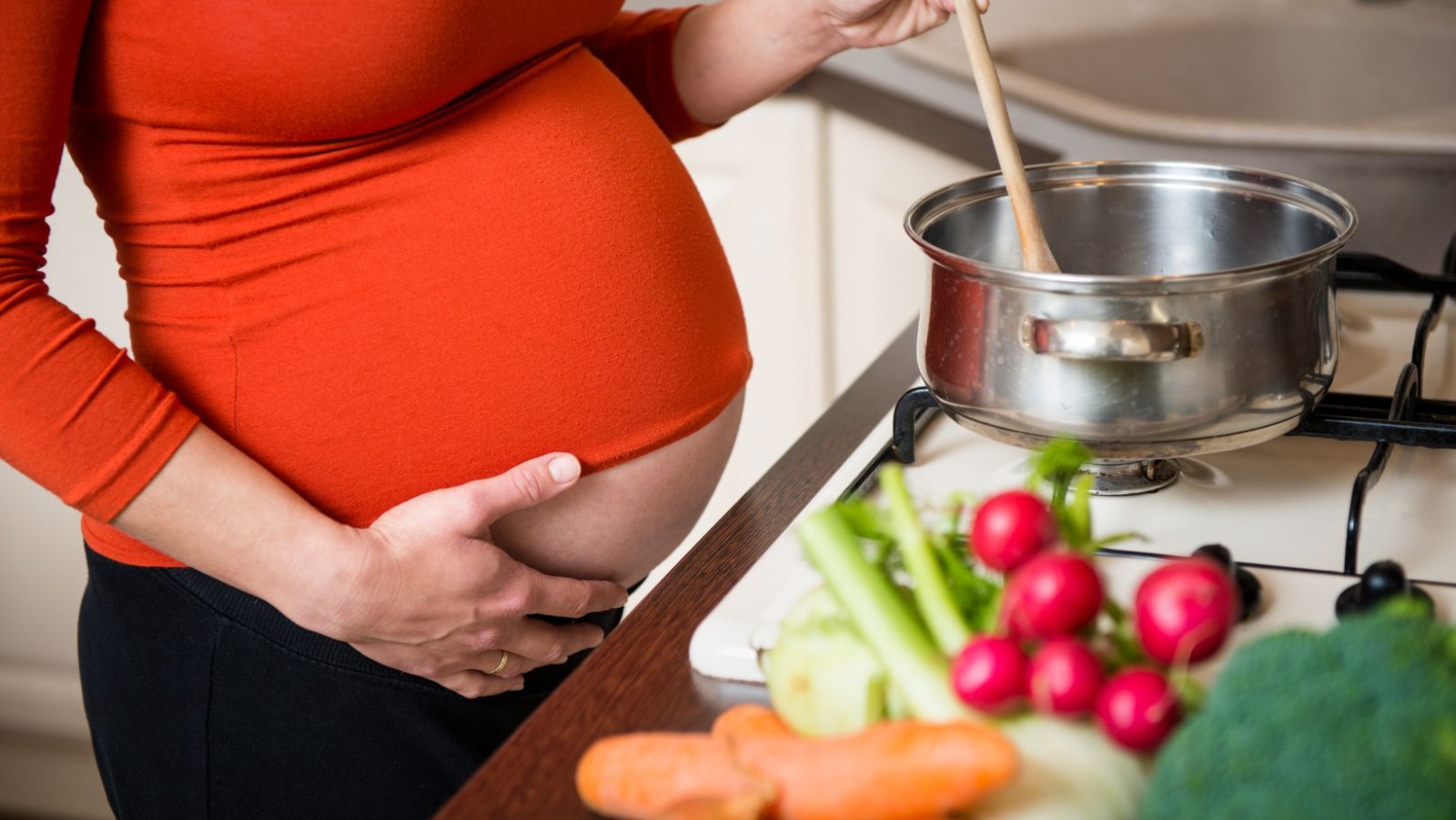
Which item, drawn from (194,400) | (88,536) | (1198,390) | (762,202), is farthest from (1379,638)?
(762,202)

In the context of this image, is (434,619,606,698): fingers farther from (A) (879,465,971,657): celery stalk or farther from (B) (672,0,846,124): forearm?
(B) (672,0,846,124): forearm

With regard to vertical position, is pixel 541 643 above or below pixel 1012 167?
below

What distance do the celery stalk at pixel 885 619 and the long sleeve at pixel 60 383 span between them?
352 millimetres

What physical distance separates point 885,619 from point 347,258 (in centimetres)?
39

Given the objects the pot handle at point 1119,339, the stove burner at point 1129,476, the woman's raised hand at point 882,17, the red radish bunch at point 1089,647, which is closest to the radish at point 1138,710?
the red radish bunch at point 1089,647

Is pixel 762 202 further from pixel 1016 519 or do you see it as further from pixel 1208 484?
pixel 1016 519

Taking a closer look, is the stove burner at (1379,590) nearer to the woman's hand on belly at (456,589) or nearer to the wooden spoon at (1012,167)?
the wooden spoon at (1012,167)

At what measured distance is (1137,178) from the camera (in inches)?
33.6

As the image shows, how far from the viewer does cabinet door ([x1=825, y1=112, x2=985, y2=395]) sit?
5.41ft

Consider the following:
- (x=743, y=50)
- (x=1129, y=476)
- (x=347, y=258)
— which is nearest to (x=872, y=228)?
(x=743, y=50)

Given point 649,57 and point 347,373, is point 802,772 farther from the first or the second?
point 649,57

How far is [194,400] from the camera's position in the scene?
0.74m

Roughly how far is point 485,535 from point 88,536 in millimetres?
267

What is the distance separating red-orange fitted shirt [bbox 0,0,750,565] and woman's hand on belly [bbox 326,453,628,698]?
38mm
